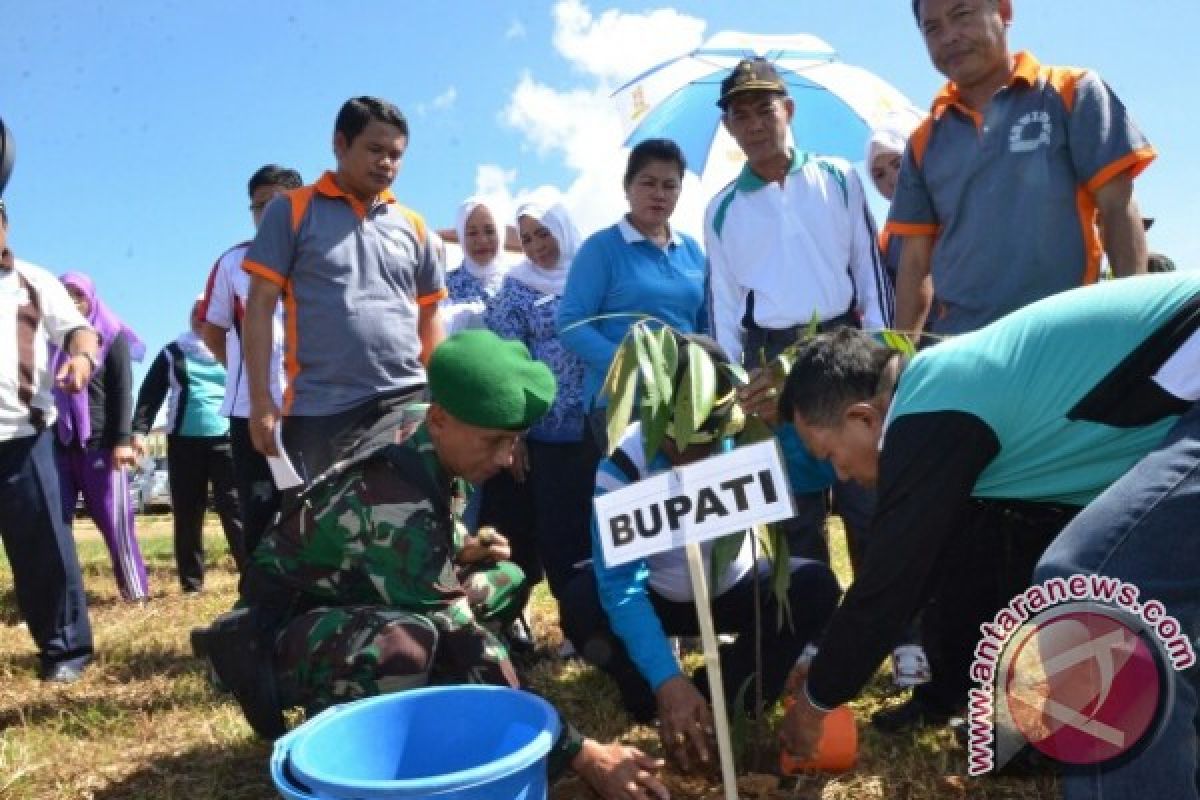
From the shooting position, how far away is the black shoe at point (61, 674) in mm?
3232

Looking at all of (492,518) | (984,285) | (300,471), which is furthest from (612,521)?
(492,518)

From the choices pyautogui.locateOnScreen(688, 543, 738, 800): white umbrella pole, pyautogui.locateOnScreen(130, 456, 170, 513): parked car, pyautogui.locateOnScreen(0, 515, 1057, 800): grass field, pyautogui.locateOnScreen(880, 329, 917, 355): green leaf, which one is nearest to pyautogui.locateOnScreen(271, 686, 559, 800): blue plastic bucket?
pyautogui.locateOnScreen(688, 543, 738, 800): white umbrella pole

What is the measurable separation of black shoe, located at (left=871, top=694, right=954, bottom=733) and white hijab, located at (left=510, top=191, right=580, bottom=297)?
7.20 ft

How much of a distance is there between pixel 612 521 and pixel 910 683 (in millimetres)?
1446

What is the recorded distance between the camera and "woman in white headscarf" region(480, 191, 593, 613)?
3393 millimetres

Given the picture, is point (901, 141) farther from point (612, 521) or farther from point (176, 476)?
point (176, 476)

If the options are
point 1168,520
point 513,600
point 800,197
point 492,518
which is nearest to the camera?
point 1168,520

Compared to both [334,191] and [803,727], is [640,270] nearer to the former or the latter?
[334,191]

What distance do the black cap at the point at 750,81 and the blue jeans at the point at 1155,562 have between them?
198cm

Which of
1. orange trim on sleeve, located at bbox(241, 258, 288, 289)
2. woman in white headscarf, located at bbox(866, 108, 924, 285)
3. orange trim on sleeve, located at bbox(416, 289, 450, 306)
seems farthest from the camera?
woman in white headscarf, located at bbox(866, 108, 924, 285)

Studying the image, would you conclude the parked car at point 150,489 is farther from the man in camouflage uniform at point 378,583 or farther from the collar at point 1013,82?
the collar at point 1013,82

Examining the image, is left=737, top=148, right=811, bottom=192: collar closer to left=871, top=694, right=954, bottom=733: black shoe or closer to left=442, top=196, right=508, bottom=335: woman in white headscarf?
left=442, top=196, right=508, bottom=335: woman in white headscarf

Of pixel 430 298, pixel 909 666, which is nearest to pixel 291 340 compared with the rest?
pixel 430 298

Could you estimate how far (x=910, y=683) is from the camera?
2.71 metres
